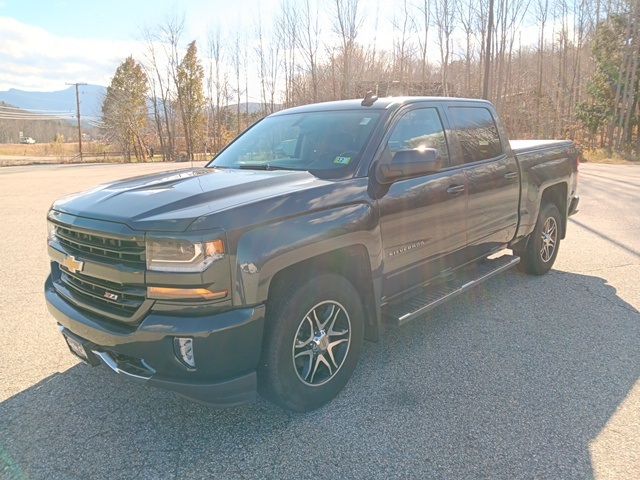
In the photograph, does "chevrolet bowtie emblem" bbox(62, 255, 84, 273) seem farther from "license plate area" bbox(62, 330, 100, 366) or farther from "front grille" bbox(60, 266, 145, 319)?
"license plate area" bbox(62, 330, 100, 366)

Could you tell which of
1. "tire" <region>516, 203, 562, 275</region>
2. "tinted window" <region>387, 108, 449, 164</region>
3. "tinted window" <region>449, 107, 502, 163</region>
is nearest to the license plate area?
"tinted window" <region>387, 108, 449, 164</region>

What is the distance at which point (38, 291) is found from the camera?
5.18 m

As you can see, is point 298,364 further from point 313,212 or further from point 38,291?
point 38,291

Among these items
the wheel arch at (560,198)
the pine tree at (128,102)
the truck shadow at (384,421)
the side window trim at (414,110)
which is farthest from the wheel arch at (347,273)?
the pine tree at (128,102)

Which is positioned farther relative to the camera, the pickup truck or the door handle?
the door handle

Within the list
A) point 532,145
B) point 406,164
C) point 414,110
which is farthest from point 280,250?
point 532,145

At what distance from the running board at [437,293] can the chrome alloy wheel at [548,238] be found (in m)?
0.91

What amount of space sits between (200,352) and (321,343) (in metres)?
0.83

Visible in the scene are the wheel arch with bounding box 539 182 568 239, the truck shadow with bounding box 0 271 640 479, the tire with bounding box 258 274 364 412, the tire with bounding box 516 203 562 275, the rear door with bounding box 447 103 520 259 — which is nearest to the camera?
the truck shadow with bounding box 0 271 640 479

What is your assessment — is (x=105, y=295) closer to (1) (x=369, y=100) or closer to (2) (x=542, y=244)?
(1) (x=369, y=100)

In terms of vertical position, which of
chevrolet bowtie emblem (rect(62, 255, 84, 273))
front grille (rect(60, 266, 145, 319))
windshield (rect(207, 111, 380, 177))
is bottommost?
front grille (rect(60, 266, 145, 319))

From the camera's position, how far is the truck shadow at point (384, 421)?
7.94 ft

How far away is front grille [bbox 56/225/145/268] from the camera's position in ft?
7.79

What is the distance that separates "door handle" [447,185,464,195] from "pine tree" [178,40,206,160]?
1623 inches
